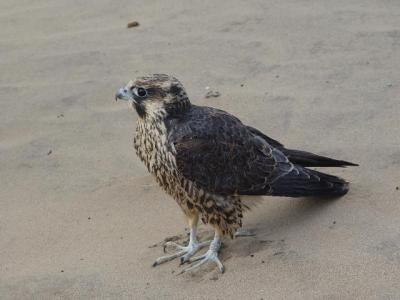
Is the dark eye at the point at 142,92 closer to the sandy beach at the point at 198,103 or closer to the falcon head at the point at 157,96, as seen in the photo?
the falcon head at the point at 157,96

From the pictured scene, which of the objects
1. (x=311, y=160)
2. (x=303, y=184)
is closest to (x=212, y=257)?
(x=303, y=184)

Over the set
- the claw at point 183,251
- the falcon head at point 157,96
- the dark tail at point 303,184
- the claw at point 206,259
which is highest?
the falcon head at point 157,96

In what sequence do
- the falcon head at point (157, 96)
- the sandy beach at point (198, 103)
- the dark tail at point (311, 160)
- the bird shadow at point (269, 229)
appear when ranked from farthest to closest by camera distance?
the dark tail at point (311, 160), the falcon head at point (157, 96), the bird shadow at point (269, 229), the sandy beach at point (198, 103)

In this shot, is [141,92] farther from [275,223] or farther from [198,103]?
[198,103]

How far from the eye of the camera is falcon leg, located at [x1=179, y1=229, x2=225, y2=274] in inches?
149

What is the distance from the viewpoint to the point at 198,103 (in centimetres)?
545

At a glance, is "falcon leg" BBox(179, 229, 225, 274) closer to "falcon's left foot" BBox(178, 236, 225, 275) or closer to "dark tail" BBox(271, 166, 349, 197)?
"falcon's left foot" BBox(178, 236, 225, 275)

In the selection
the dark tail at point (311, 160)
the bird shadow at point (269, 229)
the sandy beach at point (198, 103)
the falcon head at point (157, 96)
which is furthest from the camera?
the dark tail at point (311, 160)

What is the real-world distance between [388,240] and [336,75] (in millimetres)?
2092

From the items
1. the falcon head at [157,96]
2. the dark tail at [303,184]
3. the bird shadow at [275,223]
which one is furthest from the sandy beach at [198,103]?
the falcon head at [157,96]

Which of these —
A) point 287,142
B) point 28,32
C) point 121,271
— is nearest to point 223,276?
point 121,271

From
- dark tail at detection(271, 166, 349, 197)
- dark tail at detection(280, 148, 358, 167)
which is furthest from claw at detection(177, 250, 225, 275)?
dark tail at detection(280, 148, 358, 167)

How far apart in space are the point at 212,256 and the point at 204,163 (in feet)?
1.45

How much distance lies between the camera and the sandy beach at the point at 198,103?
12.0ft
